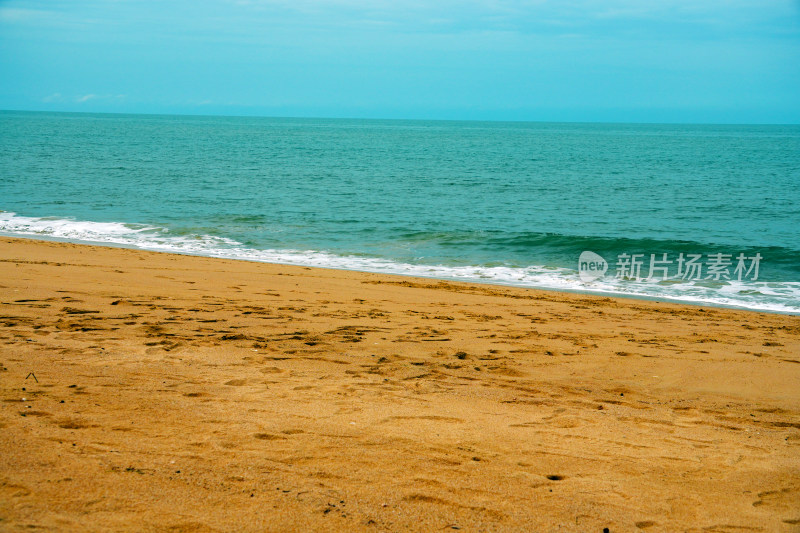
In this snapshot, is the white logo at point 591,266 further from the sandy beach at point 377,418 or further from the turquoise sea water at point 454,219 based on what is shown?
the sandy beach at point 377,418

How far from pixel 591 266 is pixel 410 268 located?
459 cm

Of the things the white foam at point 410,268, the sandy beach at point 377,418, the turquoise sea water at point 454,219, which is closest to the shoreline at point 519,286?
the white foam at point 410,268

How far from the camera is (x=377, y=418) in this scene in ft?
16.3

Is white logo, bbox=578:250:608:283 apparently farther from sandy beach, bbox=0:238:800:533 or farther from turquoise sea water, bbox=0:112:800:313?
sandy beach, bbox=0:238:800:533

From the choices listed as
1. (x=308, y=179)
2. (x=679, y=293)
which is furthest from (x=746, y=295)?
(x=308, y=179)

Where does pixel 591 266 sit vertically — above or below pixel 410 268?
above

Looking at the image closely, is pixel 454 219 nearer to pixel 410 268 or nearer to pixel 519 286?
pixel 410 268

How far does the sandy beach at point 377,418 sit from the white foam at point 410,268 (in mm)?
3608

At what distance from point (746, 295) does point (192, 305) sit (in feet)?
35.5

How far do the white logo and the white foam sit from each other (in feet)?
0.77

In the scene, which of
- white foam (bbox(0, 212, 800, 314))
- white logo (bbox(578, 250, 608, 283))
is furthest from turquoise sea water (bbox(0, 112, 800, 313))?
white logo (bbox(578, 250, 608, 283))

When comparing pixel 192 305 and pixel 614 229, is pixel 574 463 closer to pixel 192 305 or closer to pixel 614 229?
pixel 192 305

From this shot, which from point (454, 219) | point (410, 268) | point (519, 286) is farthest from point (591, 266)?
point (454, 219)

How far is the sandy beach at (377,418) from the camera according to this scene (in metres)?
3.60
